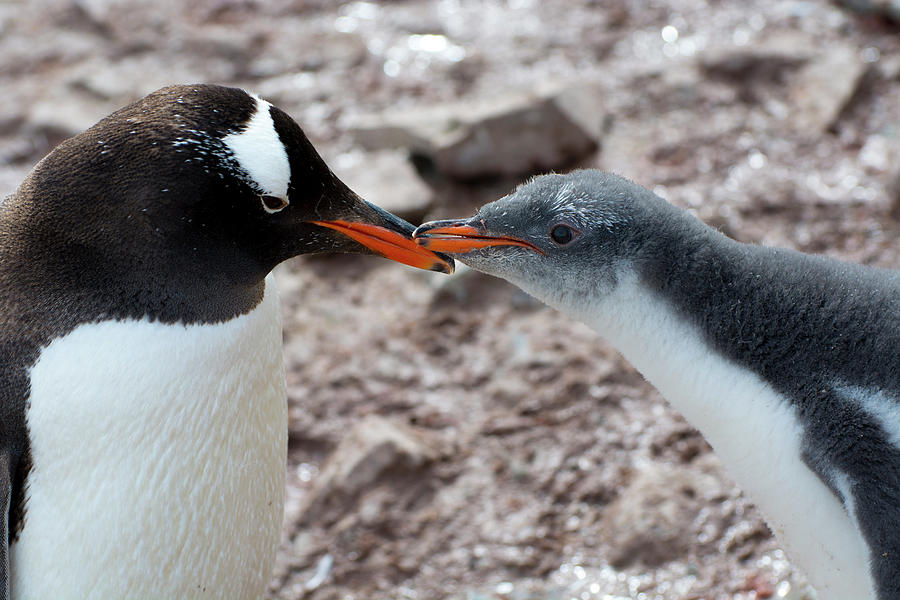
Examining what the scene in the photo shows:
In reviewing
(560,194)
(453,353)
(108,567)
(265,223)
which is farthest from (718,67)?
(108,567)

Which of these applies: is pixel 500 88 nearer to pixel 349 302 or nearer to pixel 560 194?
pixel 349 302

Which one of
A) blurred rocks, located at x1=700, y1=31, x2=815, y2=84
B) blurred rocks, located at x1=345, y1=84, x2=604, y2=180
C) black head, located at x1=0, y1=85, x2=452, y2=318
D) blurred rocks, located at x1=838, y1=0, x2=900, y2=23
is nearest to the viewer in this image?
black head, located at x1=0, y1=85, x2=452, y2=318

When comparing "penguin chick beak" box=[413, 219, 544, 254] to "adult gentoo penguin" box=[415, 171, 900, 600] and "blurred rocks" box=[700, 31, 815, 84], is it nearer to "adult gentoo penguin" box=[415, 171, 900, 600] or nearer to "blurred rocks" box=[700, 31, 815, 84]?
"adult gentoo penguin" box=[415, 171, 900, 600]

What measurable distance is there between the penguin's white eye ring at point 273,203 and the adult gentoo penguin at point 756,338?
43 centimetres

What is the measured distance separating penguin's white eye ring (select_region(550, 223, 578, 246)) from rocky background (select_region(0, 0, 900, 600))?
2.23ft

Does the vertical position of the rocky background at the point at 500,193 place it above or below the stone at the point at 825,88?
below

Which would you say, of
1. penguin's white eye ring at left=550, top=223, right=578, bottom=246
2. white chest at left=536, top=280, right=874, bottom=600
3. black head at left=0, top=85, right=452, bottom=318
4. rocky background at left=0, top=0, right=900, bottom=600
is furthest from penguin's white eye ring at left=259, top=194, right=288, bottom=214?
rocky background at left=0, top=0, right=900, bottom=600

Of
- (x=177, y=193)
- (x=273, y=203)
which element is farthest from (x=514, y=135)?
(x=177, y=193)

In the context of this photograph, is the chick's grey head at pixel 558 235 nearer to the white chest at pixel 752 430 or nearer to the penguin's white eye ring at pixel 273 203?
the white chest at pixel 752 430

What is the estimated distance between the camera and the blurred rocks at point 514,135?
4.95 metres

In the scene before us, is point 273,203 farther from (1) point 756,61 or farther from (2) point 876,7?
(2) point 876,7

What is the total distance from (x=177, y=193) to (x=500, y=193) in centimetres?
288

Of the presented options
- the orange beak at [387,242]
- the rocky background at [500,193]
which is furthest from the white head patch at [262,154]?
the rocky background at [500,193]

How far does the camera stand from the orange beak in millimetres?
2449
